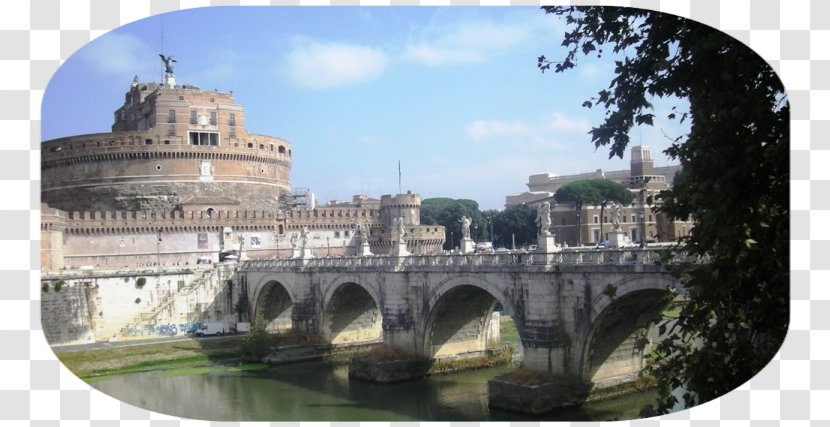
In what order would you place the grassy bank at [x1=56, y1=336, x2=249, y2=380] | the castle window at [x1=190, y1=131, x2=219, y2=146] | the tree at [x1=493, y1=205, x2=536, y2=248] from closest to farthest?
1. the tree at [x1=493, y1=205, x2=536, y2=248]
2. the grassy bank at [x1=56, y1=336, x2=249, y2=380]
3. the castle window at [x1=190, y1=131, x2=219, y2=146]

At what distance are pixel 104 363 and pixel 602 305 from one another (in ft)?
60.5

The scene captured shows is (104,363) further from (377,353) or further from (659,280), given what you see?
(659,280)

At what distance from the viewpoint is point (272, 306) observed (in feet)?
128

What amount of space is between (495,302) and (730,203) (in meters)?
20.1

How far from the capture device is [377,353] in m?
26.2

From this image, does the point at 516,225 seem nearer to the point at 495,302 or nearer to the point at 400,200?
the point at 495,302

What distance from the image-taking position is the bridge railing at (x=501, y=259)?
55.6 ft

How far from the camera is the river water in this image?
63.9 ft

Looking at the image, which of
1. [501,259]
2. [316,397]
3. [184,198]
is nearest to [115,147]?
[184,198]

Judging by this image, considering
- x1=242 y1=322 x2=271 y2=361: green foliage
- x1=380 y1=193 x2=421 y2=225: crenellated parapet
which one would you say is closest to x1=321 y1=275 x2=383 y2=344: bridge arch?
x1=242 y1=322 x2=271 y2=361: green foliage

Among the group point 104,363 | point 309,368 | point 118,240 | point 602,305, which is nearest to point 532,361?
point 602,305

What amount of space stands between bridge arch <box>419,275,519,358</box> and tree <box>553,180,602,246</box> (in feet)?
11.5

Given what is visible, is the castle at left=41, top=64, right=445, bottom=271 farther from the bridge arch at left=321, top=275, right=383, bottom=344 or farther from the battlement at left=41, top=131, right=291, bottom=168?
the bridge arch at left=321, top=275, right=383, bottom=344

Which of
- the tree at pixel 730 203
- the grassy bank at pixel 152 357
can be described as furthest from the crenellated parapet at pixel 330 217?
the tree at pixel 730 203
